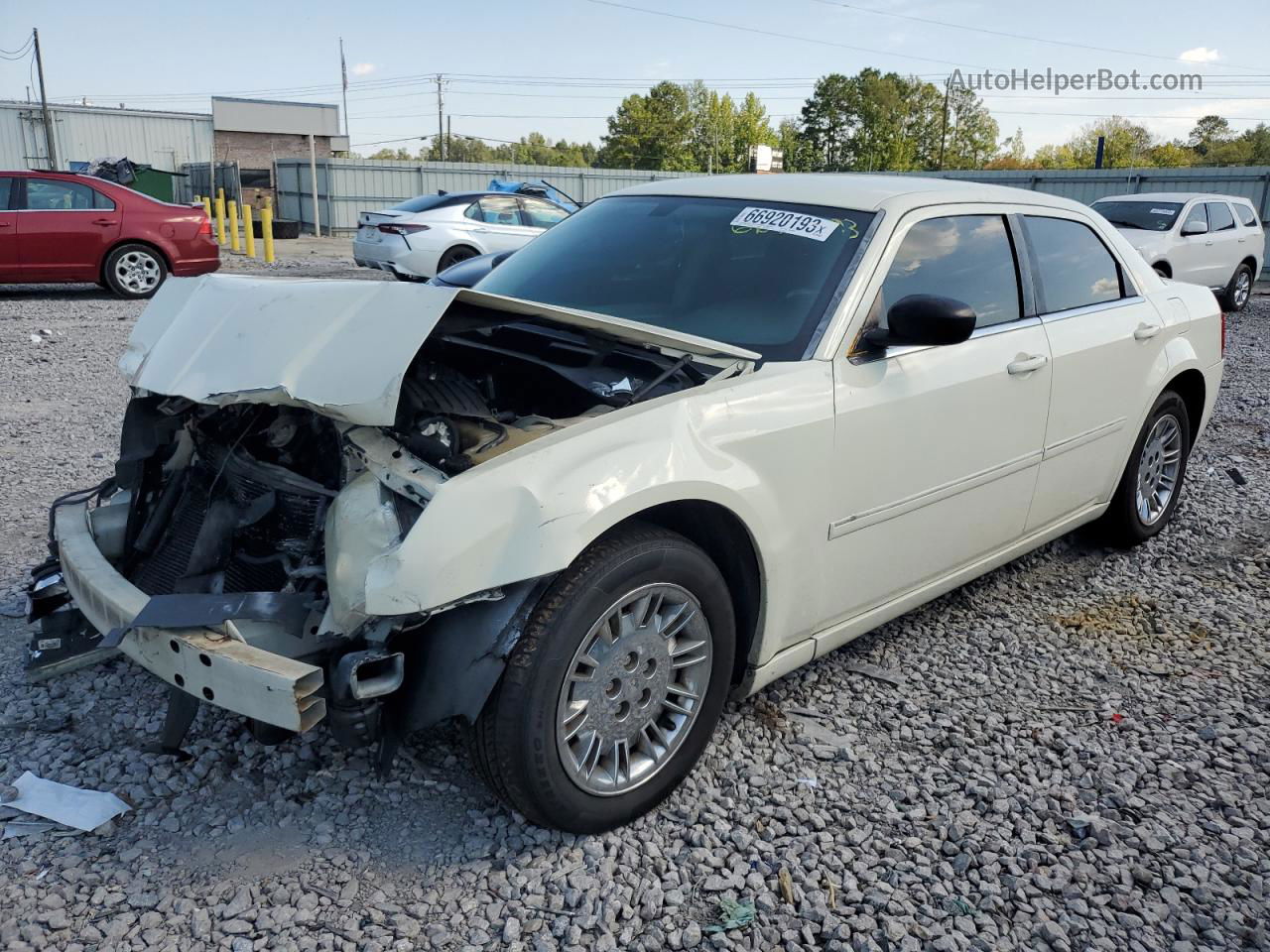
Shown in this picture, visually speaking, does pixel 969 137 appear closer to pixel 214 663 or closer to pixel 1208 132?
pixel 1208 132

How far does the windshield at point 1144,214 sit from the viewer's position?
45.6 ft

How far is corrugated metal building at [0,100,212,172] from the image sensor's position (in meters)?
42.0

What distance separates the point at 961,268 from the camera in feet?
11.9

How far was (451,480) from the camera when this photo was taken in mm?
2260

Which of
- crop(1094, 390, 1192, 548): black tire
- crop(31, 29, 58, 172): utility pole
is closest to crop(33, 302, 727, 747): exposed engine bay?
crop(1094, 390, 1192, 548): black tire

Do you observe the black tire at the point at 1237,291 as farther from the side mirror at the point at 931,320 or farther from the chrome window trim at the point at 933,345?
the side mirror at the point at 931,320

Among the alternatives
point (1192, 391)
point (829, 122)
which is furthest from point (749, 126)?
point (1192, 391)

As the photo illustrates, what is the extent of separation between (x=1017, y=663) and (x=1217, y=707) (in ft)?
2.16

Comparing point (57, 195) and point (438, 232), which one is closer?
point (57, 195)

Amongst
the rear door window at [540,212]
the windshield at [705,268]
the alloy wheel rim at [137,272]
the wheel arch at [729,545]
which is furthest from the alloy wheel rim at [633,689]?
the rear door window at [540,212]

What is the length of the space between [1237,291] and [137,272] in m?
16.0

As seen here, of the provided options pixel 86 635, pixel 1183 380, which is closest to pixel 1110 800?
pixel 1183 380

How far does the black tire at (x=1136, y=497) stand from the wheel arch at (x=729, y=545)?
2568 millimetres

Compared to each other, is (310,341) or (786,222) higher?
(786,222)
